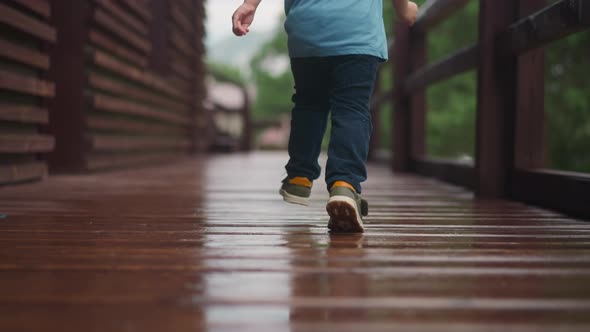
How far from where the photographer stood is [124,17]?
423 cm

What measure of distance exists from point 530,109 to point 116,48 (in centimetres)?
266

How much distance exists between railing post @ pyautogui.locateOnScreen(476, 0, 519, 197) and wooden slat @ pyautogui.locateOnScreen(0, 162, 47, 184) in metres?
1.94

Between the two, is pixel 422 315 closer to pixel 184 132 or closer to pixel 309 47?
pixel 309 47

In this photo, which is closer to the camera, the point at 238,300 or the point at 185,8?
the point at 238,300

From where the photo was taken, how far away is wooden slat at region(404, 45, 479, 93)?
8.96 feet

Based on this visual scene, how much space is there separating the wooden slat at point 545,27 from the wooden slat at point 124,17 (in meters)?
2.38

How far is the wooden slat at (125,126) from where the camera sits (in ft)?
12.3

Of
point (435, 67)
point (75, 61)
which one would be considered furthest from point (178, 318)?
point (75, 61)

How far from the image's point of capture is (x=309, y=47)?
1833 millimetres

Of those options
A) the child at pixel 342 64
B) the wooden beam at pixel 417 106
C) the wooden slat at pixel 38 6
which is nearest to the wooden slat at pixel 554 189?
the child at pixel 342 64

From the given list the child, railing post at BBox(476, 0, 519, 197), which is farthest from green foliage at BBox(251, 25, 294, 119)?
the child

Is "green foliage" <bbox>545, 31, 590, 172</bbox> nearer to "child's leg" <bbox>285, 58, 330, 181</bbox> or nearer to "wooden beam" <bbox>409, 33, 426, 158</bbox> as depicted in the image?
"wooden beam" <bbox>409, 33, 426, 158</bbox>

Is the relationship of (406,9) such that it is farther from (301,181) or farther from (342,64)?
(301,181)

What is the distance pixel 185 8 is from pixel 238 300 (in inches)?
250
